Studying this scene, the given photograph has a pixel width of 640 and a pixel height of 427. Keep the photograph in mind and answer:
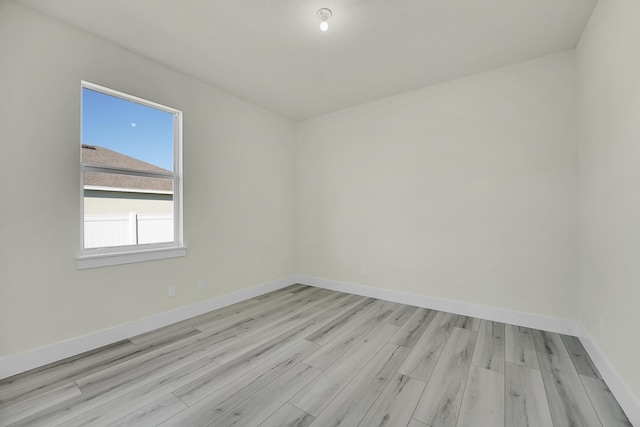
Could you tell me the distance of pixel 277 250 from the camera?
4336 mm

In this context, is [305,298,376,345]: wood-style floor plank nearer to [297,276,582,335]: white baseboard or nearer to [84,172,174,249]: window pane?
[297,276,582,335]: white baseboard

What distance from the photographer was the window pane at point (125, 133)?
2.50 m

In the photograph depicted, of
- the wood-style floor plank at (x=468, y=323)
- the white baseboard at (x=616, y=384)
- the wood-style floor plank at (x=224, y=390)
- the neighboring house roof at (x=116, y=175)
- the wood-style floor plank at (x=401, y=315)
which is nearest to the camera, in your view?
the white baseboard at (x=616, y=384)

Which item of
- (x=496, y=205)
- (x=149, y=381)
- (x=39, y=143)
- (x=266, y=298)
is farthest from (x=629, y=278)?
(x=39, y=143)

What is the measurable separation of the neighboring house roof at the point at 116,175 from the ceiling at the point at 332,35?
1.03m

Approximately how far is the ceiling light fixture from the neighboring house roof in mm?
2195

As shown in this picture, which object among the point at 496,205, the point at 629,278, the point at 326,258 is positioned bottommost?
the point at 326,258

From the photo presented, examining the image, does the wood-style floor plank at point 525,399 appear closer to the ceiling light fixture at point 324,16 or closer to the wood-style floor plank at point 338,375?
the wood-style floor plank at point 338,375

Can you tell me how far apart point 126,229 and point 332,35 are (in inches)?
107

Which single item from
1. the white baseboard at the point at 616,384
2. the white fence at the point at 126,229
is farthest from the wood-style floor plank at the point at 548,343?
the white fence at the point at 126,229

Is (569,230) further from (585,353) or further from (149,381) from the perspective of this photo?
(149,381)

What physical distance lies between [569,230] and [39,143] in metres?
4.72

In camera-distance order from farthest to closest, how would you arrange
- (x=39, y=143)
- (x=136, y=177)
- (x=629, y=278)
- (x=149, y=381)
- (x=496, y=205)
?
(x=496, y=205) → (x=136, y=177) → (x=39, y=143) → (x=149, y=381) → (x=629, y=278)

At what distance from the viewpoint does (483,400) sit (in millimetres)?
1746
